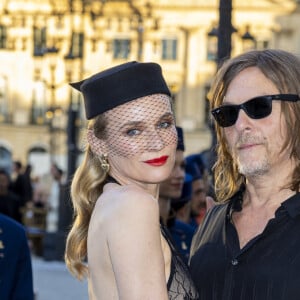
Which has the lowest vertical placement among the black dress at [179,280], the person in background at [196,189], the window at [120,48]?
the window at [120,48]

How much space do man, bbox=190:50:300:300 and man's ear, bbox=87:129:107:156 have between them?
44cm

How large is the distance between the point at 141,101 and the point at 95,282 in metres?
0.58

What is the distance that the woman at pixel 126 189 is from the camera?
2797 mm

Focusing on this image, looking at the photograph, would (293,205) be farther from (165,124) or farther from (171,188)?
(171,188)

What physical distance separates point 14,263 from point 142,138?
1.56 m

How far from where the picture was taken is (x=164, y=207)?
228 inches

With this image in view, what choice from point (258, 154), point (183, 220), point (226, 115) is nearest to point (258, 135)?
point (258, 154)

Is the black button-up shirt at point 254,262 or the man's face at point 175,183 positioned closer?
the black button-up shirt at point 254,262

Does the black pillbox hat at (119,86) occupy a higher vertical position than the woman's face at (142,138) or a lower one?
higher

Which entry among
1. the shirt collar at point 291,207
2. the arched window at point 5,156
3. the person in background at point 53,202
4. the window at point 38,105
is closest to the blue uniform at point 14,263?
the shirt collar at point 291,207

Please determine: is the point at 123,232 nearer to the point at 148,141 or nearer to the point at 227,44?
the point at 148,141

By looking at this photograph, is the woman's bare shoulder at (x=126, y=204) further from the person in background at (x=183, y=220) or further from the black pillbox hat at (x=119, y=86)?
A: the person in background at (x=183, y=220)

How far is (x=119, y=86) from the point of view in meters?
3.04

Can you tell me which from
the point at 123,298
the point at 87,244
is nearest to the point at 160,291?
the point at 123,298
